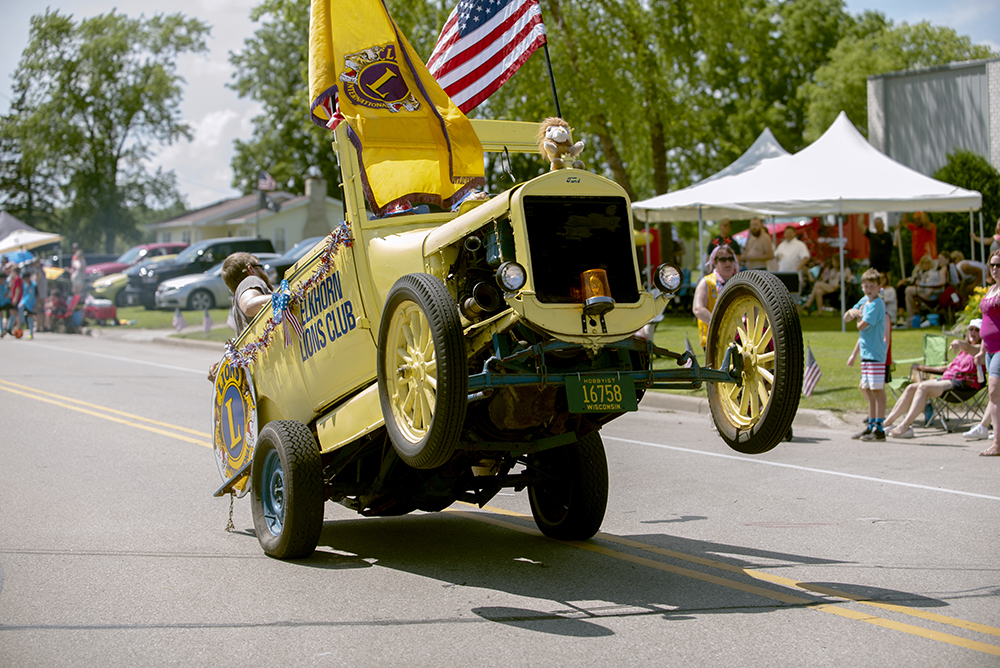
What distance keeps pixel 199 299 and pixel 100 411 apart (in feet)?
62.4

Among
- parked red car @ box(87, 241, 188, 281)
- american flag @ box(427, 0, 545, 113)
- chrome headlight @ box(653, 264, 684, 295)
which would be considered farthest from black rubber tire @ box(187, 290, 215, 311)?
chrome headlight @ box(653, 264, 684, 295)

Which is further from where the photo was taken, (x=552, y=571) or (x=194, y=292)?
A: (x=194, y=292)

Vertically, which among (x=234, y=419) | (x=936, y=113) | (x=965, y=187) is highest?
(x=936, y=113)

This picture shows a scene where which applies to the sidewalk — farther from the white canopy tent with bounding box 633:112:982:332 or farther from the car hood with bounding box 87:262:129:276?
the car hood with bounding box 87:262:129:276

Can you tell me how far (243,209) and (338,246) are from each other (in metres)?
58.2

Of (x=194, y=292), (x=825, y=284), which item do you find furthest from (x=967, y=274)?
(x=194, y=292)

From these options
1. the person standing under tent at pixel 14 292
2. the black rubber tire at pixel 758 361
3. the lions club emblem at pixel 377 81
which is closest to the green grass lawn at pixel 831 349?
the black rubber tire at pixel 758 361

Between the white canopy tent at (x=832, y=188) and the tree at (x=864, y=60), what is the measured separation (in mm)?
26342

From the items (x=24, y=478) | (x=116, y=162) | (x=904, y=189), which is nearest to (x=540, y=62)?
(x=904, y=189)

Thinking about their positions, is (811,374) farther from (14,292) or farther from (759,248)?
(14,292)

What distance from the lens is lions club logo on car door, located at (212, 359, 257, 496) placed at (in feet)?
22.9

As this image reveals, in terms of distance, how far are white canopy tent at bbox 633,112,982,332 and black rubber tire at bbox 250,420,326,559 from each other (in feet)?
47.3

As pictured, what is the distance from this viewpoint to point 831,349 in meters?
15.9

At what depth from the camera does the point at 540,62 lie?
936 inches
